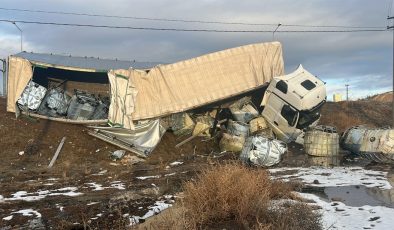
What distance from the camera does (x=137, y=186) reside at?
12.2m

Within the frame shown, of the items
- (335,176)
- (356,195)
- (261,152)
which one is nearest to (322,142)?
(261,152)

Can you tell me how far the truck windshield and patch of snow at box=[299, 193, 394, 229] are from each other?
9658 mm

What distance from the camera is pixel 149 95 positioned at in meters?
19.0

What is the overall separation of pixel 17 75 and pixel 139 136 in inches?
241

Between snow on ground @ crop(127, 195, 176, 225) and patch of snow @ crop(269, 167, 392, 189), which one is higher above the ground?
patch of snow @ crop(269, 167, 392, 189)

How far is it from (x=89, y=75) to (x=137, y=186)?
1188 centimetres

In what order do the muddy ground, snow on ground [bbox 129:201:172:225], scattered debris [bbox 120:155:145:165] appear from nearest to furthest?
1. snow on ground [bbox 129:201:172:225]
2. the muddy ground
3. scattered debris [bbox 120:155:145:165]

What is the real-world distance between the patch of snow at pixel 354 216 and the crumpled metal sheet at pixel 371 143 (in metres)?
7.40

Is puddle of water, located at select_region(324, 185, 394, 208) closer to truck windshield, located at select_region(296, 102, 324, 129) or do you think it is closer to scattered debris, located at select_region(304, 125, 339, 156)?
scattered debris, located at select_region(304, 125, 339, 156)

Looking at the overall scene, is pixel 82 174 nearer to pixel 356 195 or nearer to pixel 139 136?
pixel 139 136

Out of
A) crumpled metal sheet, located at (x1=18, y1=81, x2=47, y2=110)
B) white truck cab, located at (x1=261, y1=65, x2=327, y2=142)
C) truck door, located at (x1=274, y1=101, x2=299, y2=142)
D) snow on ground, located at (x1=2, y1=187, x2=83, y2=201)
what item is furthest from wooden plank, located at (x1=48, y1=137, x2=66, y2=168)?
truck door, located at (x1=274, y1=101, x2=299, y2=142)

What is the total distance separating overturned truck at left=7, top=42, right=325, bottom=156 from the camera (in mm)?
18141

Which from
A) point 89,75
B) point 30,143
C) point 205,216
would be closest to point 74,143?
point 30,143

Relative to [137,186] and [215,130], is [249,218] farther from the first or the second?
[215,130]
